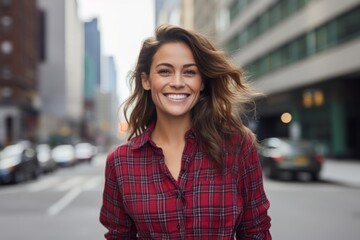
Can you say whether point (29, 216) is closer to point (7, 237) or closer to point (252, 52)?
point (7, 237)

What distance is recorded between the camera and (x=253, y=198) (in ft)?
7.39

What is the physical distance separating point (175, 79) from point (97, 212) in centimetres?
946

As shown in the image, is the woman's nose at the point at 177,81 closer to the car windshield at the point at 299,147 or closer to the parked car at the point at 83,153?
the car windshield at the point at 299,147

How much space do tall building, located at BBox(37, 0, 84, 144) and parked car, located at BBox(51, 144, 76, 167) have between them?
5051cm

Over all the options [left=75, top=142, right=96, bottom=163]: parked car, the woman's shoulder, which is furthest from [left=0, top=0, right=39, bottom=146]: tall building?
the woman's shoulder

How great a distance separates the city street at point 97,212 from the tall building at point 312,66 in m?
13.6

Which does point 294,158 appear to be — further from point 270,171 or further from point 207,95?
point 207,95

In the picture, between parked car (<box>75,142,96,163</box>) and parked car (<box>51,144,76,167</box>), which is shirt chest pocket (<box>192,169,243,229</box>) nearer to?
parked car (<box>51,144,76,167</box>)

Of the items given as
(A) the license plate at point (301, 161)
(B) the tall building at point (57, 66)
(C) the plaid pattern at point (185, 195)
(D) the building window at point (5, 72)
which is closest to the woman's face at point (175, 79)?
(C) the plaid pattern at point (185, 195)

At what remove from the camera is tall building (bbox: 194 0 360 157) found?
99.8 feet

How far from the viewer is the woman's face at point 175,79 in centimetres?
227

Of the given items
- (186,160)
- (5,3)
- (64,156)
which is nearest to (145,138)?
(186,160)

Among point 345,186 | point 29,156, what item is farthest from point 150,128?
point 29,156

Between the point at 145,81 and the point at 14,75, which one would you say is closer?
the point at 145,81
